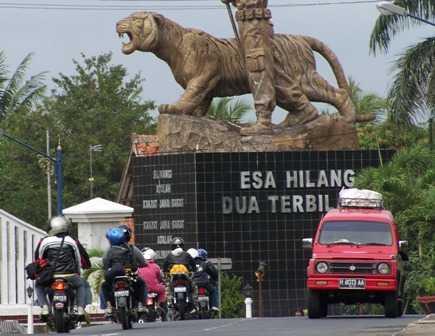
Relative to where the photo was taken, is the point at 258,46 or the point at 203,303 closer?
the point at 203,303

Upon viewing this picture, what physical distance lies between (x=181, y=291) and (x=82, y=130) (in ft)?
176

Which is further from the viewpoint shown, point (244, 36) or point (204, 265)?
point (244, 36)

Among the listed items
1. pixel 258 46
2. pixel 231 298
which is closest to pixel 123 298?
pixel 231 298

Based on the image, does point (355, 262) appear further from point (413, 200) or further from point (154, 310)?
point (413, 200)

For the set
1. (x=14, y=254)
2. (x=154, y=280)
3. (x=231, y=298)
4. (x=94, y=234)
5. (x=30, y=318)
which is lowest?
(x=30, y=318)

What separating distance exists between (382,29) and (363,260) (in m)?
18.9

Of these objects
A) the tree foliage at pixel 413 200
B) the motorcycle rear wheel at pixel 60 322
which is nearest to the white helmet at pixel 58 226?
the motorcycle rear wheel at pixel 60 322

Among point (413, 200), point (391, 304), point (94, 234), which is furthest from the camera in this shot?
point (94, 234)

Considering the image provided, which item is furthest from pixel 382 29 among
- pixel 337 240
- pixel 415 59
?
pixel 337 240

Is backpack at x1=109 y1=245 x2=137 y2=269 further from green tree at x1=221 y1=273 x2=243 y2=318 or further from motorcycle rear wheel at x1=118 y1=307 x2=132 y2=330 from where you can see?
green tree at x1=221 y1=273 x2=243 y2=318

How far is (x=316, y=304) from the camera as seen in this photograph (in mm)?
29984

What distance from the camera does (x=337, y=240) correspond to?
29891 millimetres

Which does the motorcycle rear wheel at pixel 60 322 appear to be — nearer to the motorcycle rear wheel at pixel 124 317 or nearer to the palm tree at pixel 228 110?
the motorcycle rear wheel at pixel 124 317

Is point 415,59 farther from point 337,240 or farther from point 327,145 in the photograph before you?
point 337,240
